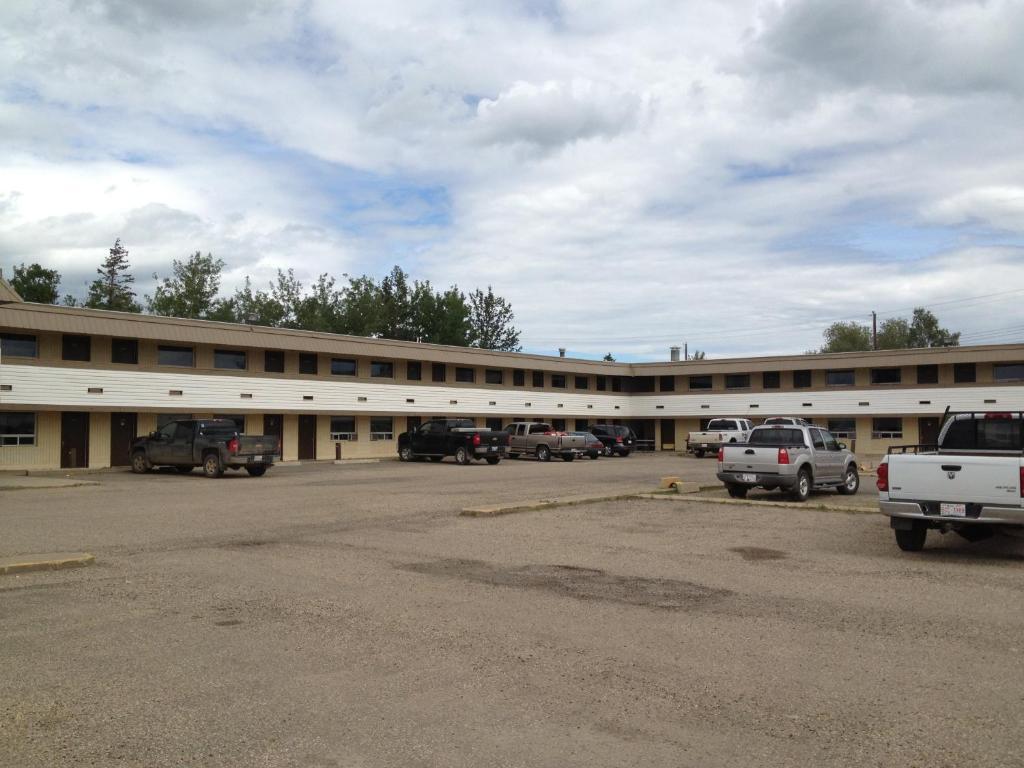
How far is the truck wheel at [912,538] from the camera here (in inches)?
470

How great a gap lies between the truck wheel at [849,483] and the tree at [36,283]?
6080 cm

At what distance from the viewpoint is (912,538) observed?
12.0 meters

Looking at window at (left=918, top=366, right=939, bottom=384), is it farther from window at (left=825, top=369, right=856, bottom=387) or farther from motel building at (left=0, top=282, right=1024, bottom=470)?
window at (left=825, top=369, right=856, bottom=387)

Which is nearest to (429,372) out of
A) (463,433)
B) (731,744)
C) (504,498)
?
(463,433)

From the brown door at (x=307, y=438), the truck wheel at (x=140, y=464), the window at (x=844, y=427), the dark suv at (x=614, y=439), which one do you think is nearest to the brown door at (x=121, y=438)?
the truck wheel at (x=140, y=464)

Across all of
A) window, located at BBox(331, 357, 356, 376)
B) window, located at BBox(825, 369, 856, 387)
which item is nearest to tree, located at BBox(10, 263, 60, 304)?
window, located at BBox(331, 357, 356, 376)

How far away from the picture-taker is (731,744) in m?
4.91

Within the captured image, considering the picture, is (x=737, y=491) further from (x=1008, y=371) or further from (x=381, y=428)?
(x=1008, y=371)

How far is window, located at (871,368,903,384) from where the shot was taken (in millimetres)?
48375

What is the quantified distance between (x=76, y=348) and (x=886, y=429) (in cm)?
4089

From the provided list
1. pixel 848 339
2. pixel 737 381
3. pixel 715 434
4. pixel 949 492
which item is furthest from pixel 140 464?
pixel 848 339

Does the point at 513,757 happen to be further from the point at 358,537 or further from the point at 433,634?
the point at 358,537

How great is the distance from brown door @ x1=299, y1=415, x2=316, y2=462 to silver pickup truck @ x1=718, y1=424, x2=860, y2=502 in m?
24.2

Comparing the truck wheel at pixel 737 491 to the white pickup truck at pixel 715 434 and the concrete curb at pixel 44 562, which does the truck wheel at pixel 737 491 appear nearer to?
the concrete curb at pixel 44 562
